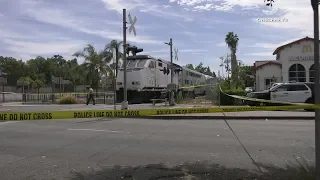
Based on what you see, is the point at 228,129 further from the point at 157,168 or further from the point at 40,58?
the point at 40,58

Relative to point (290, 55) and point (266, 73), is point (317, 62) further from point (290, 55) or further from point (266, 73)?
point (266, 73)

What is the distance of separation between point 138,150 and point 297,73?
1262 inches

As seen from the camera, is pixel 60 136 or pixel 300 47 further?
pixel 300 47

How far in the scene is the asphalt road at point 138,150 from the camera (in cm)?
667

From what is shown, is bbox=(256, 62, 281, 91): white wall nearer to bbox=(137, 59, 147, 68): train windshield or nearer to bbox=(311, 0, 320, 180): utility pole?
bbox=(137, 59, 147, 68): train windshield

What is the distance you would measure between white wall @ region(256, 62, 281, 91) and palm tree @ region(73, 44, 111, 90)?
23.2m

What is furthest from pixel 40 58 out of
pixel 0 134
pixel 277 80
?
pixel 0 134

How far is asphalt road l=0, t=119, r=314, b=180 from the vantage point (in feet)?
21.9

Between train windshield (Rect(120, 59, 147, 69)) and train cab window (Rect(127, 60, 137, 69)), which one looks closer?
train windshield (Rect(120, 59, 147, 69))

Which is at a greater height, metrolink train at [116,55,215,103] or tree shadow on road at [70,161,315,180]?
metrolink train at [116,55,215,103]

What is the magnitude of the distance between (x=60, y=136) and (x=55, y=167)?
417cm

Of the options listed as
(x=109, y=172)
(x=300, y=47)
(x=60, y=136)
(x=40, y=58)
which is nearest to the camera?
(x=109, y=172)

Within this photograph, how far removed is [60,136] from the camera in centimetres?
1097

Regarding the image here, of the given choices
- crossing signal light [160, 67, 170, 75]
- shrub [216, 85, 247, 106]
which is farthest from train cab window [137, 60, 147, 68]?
shrub [216, 85, 247, 106]
